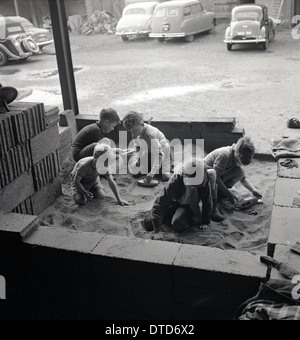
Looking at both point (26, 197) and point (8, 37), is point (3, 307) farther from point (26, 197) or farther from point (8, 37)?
point (8, 37)

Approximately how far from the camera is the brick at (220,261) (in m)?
3.61

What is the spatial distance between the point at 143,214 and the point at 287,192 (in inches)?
70.7

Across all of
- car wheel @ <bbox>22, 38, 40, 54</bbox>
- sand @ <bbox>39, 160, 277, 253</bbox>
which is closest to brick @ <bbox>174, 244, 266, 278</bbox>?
sand @ <bbox>39, 160, 277, 253</bbox>

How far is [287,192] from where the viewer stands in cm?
500

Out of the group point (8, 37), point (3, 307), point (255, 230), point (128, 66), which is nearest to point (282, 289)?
point (255, 230)

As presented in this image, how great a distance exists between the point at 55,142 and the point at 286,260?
362 centimetres

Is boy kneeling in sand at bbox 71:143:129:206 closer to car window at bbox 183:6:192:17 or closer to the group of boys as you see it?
the group of boys

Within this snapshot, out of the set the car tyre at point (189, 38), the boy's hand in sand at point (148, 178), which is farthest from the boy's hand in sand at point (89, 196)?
the car tyre at point (189, 38)

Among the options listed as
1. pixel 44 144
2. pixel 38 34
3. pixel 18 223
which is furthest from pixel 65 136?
pixel 38 34

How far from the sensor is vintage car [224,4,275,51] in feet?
54.1

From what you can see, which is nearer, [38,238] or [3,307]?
[38,238]

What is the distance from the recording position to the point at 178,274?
3770 mm

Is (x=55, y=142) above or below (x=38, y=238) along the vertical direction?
above

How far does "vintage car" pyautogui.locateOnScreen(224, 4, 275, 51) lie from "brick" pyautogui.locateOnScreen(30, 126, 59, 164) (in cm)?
1248
